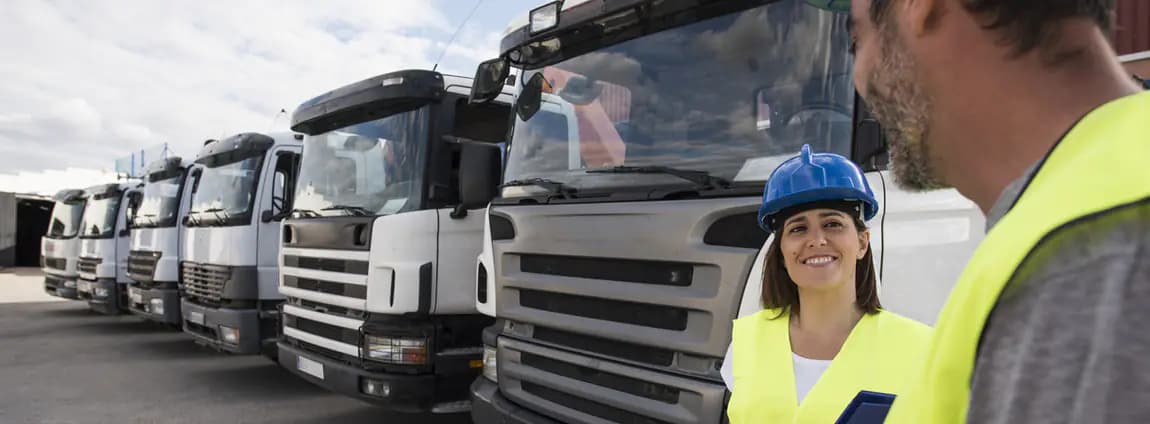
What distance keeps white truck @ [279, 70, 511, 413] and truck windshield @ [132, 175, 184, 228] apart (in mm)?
4477

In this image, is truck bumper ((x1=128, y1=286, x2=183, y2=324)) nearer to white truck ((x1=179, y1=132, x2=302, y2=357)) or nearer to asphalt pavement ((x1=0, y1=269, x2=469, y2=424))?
Answer: asphalt pavement ((x1=0, y1=269, x2=469, y2=424))

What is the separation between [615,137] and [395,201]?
6.35ft

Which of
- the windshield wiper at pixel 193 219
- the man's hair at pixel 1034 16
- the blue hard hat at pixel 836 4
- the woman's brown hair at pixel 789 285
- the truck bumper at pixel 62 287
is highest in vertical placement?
the blue hard hat at pixel 836 4

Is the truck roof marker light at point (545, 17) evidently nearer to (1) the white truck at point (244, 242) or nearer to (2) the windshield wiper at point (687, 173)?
(2) the windshield wiper at point (687, 173)

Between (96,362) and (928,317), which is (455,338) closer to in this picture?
(928,317)

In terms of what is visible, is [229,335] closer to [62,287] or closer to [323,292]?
[323,292]

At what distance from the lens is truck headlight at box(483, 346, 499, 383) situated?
12.0 feet

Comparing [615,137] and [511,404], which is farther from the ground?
[615,137]

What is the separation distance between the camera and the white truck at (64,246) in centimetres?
1248

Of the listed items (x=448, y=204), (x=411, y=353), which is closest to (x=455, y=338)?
(x=411, y=353)

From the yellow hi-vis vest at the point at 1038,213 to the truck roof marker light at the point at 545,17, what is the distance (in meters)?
2.99

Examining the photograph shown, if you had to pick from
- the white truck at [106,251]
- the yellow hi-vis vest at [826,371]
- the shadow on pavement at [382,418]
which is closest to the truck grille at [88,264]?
the white truck at [106,251]

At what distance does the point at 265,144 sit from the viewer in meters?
6.47

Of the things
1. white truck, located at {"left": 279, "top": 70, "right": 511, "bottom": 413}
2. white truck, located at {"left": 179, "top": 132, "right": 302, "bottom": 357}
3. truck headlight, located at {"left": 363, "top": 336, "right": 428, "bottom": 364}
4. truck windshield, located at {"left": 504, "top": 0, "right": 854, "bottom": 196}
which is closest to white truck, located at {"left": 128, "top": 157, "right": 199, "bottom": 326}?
white truck, located at {"left": 179, "top": 132, "right": 302, "bottom": 357}
